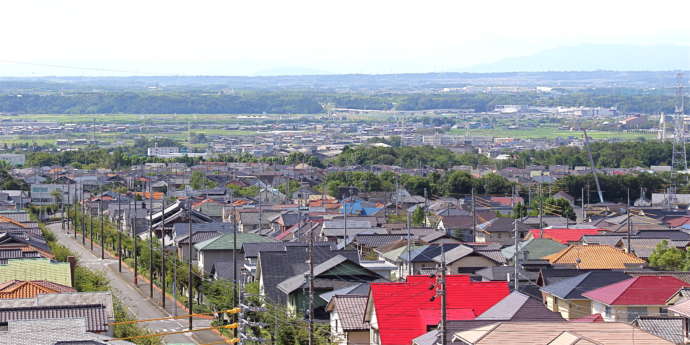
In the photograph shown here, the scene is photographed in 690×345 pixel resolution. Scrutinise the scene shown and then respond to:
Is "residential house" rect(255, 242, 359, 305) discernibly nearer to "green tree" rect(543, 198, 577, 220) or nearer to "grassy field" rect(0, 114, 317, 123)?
"green tree" rect(543, 198, 577, 220)

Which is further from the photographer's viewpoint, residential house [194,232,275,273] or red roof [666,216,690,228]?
red roof [666,216,690,228]

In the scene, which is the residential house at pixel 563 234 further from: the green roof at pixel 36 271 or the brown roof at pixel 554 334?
the brown roof at pixel 554 334

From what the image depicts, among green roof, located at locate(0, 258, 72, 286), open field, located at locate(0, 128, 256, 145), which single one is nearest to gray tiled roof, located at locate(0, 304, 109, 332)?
green roof, located at locate(0, 258, 72, 286)

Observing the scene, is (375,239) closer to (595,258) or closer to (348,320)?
(595,258)

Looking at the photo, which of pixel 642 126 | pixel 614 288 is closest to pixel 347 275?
pixel 614 288

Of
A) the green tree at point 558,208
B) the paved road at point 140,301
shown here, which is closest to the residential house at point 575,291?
the paved road at point 140,301

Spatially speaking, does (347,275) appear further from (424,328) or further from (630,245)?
(630,245)

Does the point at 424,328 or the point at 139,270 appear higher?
the point at 424,328
